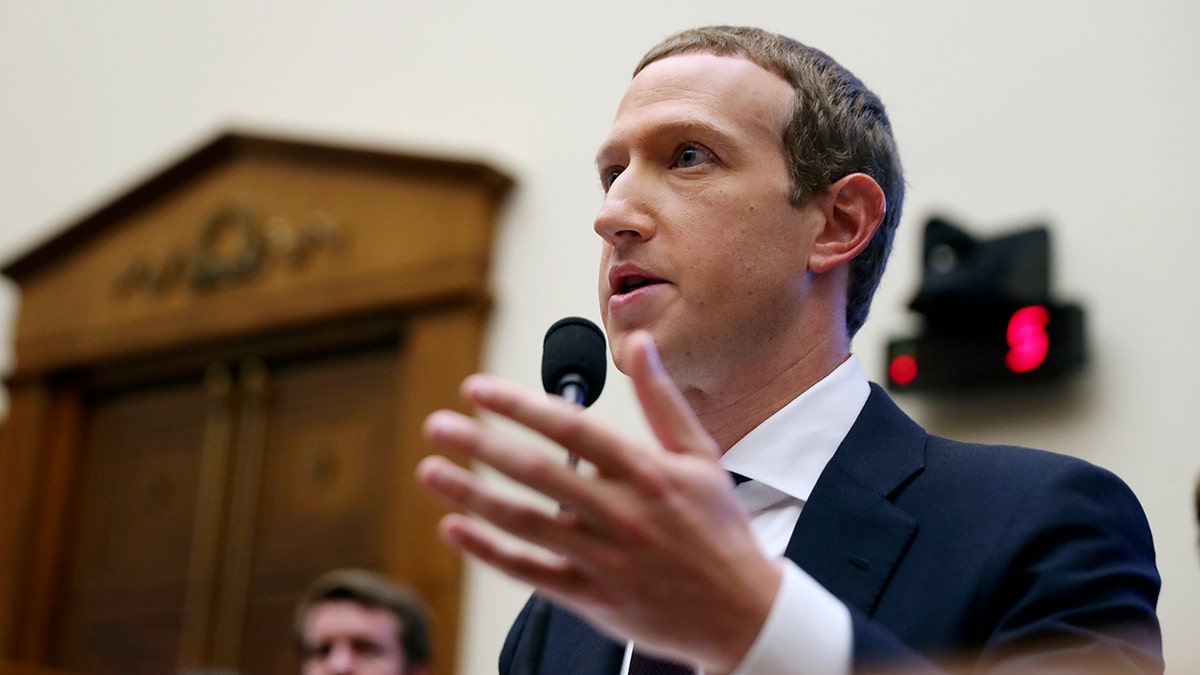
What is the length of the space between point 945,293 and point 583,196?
1.36m

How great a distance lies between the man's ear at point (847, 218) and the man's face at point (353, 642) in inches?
82.2

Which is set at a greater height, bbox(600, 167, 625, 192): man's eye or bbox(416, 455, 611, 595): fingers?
bbox(600, 167, 625, 192): man's eye

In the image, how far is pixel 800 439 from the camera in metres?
1.59

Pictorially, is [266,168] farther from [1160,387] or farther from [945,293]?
[1160,387]

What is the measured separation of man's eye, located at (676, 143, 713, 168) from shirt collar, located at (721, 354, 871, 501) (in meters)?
0.29

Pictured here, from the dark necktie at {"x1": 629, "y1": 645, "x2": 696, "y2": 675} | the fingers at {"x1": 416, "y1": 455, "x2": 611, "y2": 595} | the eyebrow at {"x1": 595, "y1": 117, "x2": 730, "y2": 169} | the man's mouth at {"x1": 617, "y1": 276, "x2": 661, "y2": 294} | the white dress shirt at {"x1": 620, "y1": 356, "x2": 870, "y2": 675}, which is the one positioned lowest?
the dark necktie at {"x1": 629, "y1": 645, "x2": 696, "y2": 675}

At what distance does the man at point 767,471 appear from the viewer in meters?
0.97

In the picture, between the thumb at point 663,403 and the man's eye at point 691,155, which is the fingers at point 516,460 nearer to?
the thumb at point 663,403

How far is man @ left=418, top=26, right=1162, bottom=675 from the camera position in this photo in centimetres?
97

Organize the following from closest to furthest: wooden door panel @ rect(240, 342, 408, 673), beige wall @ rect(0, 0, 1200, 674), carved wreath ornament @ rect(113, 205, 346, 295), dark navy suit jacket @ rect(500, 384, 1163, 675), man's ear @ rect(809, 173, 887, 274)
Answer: dark navy suit jacket @ rect(500, 384, 1163, 675) < man's ear @ rect(809, 173, 887, 274) < beige wall @ rect(0, 0, 1200, 674) < wooden door panel @ rect(240, 342, 408, 673) < carved wreath ornament @ rect(113, 205, 346, 295)

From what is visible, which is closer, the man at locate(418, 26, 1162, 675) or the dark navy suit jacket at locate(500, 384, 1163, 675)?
the man at locate(418, 26, 1162, 675)

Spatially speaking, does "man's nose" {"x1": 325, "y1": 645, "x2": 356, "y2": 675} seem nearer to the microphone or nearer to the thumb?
the microphone

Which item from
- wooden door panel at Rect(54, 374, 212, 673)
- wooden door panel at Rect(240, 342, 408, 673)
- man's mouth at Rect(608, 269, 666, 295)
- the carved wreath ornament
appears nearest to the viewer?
man's mouth at Rect(608, 269, 666, 295)

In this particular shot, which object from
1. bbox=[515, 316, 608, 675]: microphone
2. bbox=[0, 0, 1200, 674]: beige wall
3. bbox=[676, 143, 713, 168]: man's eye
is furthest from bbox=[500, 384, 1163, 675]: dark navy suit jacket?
bbox=[0, 0, 1200, 674]: beige wall
